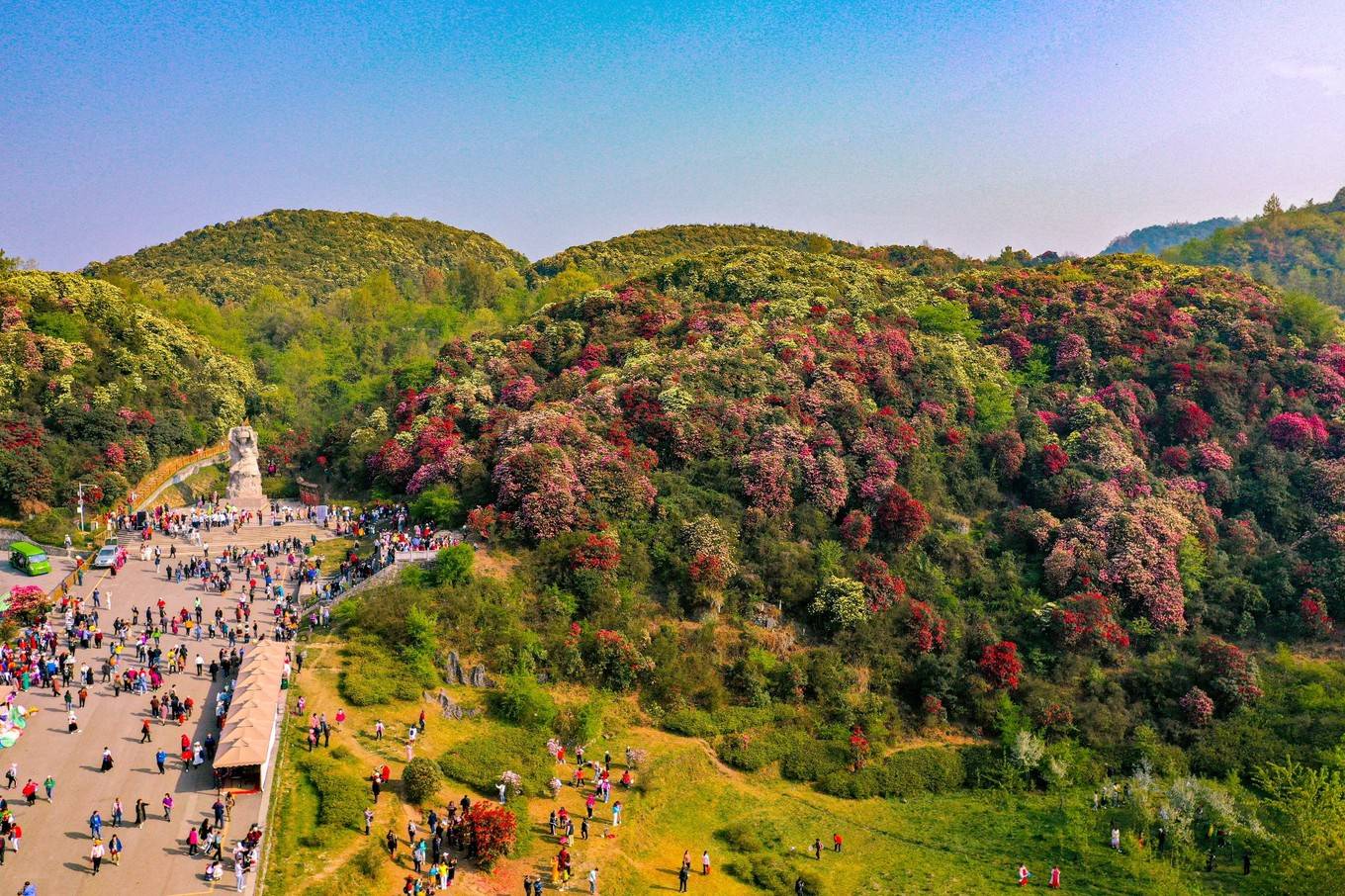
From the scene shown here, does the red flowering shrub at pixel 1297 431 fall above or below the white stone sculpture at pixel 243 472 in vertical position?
below

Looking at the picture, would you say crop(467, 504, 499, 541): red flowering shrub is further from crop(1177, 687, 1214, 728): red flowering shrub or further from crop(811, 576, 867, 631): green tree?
crop(1177, 687, 1214, 728): red flowering shrub

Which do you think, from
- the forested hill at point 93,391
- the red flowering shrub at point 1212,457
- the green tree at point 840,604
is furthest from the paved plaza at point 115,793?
the red flowering shrub at point 1212,457

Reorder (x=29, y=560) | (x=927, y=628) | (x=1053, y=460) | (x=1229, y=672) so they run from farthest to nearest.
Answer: (x=1053, y=460), (x=927, y=628), (x=1229, y=672), (x=29, y=560)

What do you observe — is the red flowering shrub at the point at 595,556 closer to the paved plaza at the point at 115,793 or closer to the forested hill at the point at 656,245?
the paved plaza at the point at 115,793

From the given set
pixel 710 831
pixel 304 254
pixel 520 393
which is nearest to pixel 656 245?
pixel 304 254

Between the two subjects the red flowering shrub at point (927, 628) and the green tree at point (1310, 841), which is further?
the red flowering shrub at point (927, 628)

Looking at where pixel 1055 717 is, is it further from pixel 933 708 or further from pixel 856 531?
pixel 856 531

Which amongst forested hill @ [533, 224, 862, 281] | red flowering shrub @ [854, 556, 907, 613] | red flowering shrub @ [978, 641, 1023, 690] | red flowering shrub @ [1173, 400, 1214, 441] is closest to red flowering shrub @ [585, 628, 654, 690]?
red flowering shrub @ [854, 556, 907, 613]
